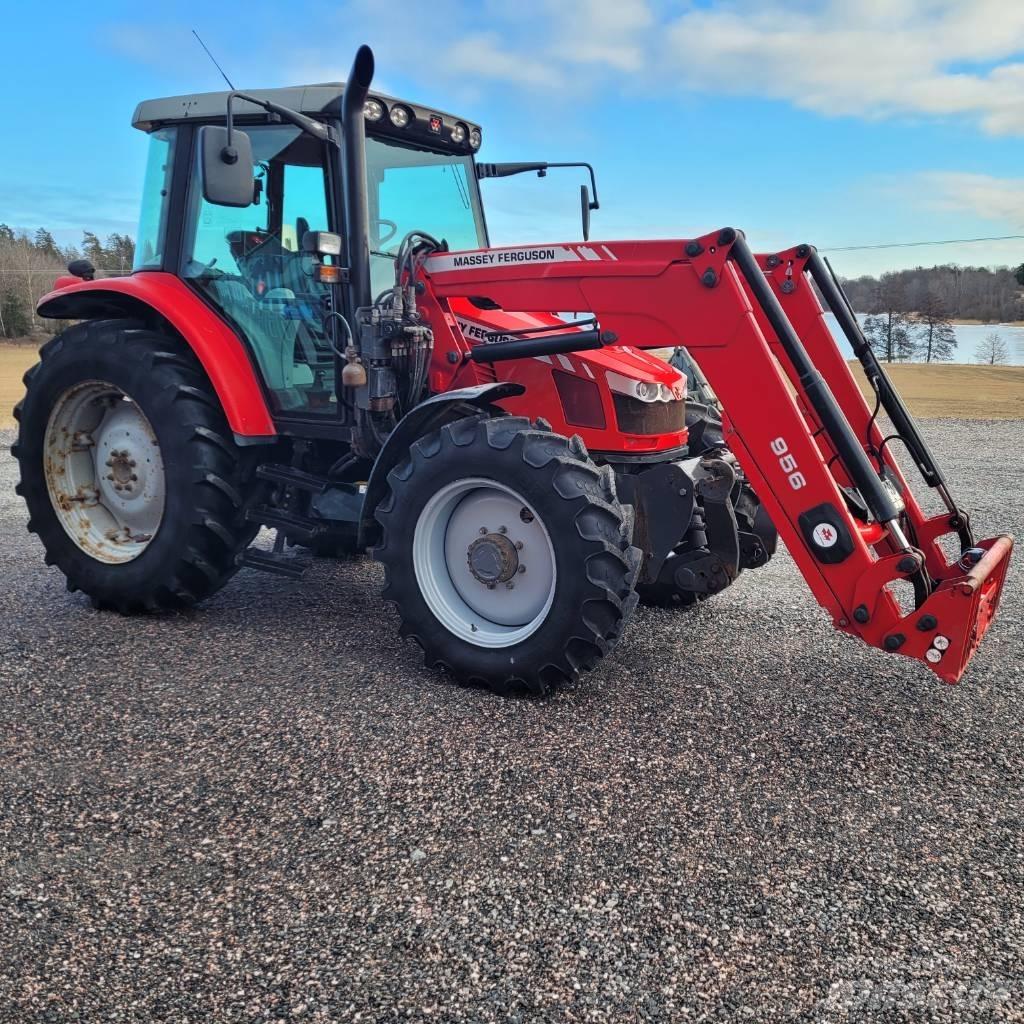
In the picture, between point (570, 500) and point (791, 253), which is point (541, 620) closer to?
point (570, 500)

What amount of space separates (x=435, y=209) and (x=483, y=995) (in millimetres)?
4116

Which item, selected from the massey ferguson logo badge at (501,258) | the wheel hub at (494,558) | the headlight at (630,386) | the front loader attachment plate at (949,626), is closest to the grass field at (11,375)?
the massey ferguson logo badge at (501,258)

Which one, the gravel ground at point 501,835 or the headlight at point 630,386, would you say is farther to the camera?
the headlight at point 630,386

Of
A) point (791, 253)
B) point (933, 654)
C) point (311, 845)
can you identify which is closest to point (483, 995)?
point (311, 845)

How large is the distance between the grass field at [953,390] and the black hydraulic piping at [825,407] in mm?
10230

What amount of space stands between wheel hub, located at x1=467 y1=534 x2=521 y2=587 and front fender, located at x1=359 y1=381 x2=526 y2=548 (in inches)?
23.1

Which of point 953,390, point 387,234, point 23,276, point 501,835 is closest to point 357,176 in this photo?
point 387,234

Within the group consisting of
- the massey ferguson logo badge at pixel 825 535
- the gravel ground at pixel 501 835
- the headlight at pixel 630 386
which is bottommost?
the gravel ground at pixel 501 835

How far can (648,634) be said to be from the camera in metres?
4.89

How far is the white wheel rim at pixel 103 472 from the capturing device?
5.20 metres

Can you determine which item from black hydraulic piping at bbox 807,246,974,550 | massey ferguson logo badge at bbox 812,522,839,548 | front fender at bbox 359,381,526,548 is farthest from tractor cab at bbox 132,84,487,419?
massey ferguson logo badge at bbox 812,522,839,548

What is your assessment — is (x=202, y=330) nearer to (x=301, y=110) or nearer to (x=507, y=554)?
(x=301, y=110)

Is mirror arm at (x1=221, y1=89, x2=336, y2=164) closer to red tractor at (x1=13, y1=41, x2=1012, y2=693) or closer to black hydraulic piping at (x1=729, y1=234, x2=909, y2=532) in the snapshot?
red tractor at (x1=13, y1=41, x2=1012, y2=693)

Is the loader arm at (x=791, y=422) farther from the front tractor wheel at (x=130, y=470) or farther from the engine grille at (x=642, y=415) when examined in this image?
the front tractor wheel at (x=130, y=470)
